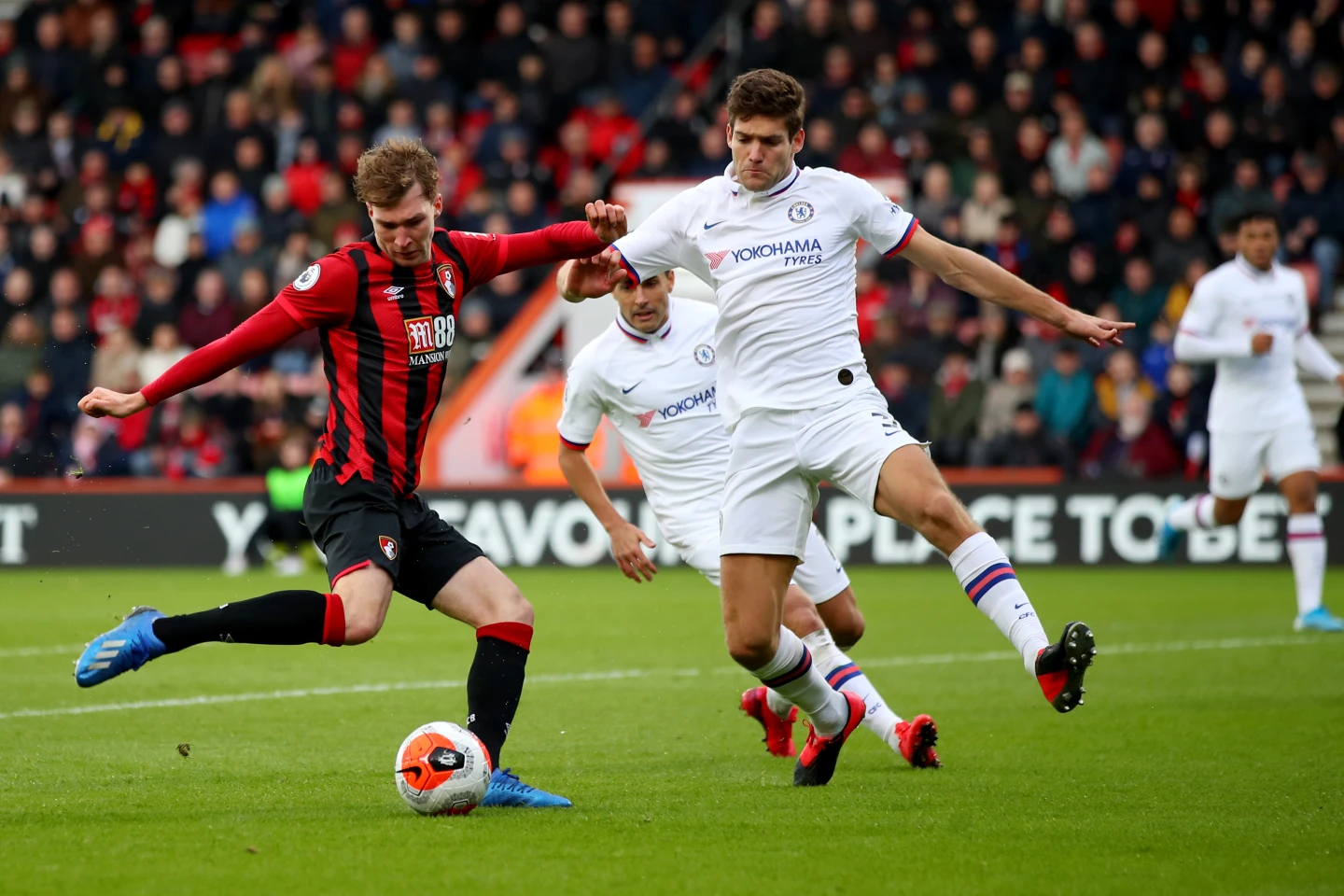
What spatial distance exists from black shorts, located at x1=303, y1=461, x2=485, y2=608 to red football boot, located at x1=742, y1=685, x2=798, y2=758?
1.72 metres

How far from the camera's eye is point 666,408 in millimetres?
7906

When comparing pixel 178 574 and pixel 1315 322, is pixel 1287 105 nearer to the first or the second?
pixel 1315 322

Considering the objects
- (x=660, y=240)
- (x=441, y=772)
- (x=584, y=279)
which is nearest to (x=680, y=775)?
(x=441, y=772)

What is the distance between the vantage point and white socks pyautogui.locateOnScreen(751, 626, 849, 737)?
6.39 metres

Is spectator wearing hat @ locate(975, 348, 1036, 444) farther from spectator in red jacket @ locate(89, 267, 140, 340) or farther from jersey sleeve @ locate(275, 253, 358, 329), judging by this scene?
jersey sleeve @ locate(275, 253, 358, 329)

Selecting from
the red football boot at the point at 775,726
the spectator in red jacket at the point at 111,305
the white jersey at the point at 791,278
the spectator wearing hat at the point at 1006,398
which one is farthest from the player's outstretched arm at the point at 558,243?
the spectator in red jacket at the point at 111,305

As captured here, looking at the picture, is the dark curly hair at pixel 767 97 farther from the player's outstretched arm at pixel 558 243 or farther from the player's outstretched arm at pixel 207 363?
the player's outstretched arm at pixel 207 363

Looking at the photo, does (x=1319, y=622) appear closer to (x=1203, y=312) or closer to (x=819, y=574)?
(x=1203, y=312)

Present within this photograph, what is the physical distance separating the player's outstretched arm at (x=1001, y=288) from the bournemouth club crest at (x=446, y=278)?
1628 mm

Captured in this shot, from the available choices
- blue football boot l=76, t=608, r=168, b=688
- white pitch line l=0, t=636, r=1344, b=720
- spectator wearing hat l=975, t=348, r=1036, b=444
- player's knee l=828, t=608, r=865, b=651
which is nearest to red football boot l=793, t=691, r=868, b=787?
player's knee l=828, t=608, r=865, b=651

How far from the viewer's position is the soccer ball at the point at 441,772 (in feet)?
19.1

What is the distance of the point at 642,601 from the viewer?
14.6 meters

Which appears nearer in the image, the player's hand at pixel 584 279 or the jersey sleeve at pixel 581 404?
the player's hand at pixel 584 279

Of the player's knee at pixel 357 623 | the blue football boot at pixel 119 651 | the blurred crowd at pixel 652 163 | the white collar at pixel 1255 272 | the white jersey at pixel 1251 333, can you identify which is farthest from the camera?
the blurred crowd at pixel 652 163
